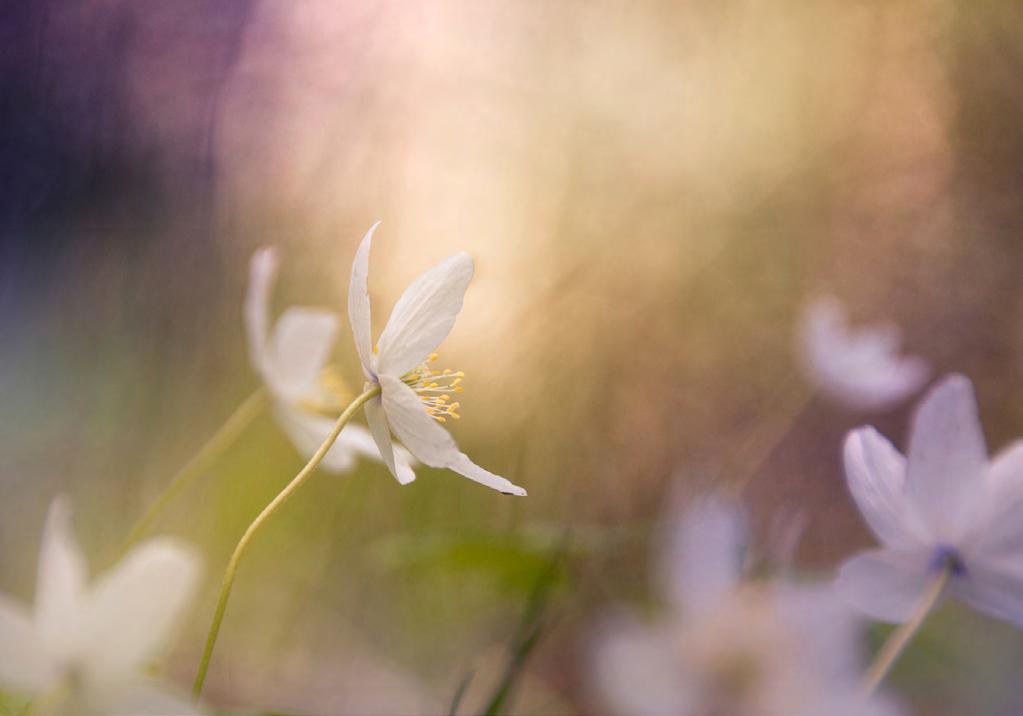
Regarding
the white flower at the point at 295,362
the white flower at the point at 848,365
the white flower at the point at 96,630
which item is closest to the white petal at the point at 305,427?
the white flower at the point at 295,362

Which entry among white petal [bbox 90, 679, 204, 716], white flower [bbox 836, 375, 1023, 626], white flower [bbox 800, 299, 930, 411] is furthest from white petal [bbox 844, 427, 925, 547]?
white flower [bbox 800, 299, 930, 411]

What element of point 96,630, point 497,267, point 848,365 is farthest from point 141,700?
point 497,267

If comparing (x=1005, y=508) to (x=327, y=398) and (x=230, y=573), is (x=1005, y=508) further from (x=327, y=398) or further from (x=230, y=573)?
(x=327, y=398)

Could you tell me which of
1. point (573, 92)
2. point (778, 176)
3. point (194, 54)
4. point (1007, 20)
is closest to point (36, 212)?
point (194, 54)

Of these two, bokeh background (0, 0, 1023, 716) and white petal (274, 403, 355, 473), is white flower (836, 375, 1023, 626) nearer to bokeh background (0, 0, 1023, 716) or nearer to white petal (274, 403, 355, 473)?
bokeh background (0, 0, 1023, 716)

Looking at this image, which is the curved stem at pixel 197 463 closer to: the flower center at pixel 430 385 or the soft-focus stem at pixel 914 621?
the flower center at pixel 430 385

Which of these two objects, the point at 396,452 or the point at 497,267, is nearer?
the point at 396,452

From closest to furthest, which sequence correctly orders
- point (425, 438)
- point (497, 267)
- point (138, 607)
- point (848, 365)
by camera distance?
point (138, 607), point (425, 438), point (848, 365), point (497, 267)
